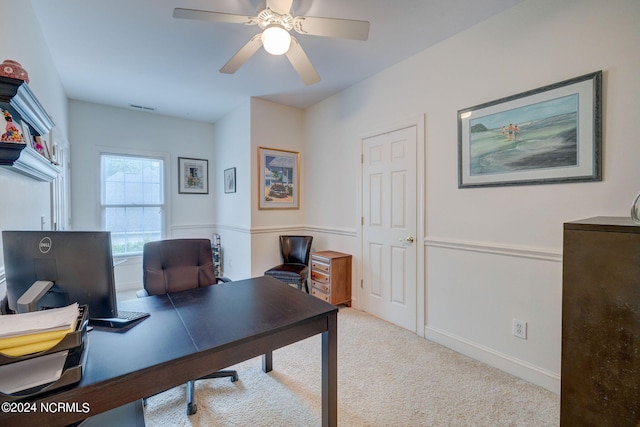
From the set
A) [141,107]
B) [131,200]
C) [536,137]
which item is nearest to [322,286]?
[536,137]

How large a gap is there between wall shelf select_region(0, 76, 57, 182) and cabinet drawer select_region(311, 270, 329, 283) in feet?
8.79

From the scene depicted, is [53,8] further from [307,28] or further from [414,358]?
[414,358]

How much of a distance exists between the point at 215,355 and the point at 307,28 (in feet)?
6.23

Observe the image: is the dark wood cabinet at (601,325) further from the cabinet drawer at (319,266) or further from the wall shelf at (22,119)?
the wall shelf at (22,119)

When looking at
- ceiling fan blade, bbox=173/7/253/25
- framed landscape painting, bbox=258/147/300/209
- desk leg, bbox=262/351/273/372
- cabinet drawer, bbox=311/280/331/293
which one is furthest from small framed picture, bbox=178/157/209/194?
desk leg, bbox=262/351/273/372

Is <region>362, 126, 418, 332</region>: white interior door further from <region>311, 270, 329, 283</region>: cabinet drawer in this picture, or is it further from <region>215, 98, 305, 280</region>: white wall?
<region>215, 98, 305, 280</region>: white wall

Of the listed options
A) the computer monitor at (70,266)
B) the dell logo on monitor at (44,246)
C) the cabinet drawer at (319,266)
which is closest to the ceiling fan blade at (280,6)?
the computer monitor at (70,266)

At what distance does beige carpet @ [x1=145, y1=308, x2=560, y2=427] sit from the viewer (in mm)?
1683

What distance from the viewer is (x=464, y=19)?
2.18 metres

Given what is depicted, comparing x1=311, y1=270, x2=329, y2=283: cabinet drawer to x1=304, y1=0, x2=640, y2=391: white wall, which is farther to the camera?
Result: x1=311, y1=270, x2=329, y2=283: cabinet drawer

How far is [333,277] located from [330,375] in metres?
1.91

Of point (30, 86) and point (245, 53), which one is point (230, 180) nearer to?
point (30, 86)

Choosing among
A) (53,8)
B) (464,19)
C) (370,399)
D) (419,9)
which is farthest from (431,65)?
(53,8)

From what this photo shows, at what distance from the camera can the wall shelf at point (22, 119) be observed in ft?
4.17
